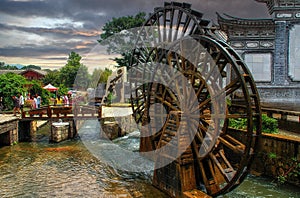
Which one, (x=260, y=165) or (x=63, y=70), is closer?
(x=260, y=165)

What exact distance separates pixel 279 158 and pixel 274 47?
31.0 ft

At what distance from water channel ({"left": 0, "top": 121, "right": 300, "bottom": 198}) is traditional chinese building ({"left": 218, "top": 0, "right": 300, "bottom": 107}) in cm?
868

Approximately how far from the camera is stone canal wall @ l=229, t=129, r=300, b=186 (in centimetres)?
759

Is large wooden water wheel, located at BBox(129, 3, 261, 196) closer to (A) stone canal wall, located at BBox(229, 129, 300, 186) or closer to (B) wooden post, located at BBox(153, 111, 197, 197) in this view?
(B) wooden post, located at BBox(153, 111, 197, 197)

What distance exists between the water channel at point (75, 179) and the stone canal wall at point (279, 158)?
292 millimetres

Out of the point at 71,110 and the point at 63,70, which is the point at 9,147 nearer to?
the point at 71,110

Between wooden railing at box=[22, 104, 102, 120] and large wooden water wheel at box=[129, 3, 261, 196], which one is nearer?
large wooden water wheel at box=[129, 3, 261, 196]

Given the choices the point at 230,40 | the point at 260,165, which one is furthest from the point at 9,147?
the point at 230,40

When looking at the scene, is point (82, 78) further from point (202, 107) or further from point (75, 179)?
point (202, 107)

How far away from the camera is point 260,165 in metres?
8.75

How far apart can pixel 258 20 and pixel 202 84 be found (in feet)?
35.2

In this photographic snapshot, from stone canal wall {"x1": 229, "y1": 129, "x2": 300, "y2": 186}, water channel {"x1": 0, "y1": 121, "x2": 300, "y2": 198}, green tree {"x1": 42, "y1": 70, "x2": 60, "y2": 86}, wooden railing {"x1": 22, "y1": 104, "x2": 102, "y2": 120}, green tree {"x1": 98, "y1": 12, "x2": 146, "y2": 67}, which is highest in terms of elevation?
green tree {"x1": 98, "y1": 12, "x2": 146, "y2": 67}

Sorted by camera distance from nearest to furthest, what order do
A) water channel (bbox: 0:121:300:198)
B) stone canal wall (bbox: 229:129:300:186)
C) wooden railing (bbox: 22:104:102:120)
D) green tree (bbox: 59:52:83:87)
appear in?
1. water channel (bbox: 0:121:300:198)
2. stone canal wall (bbox: 229:129:300:186)
3. wooden railing (bbox: 22:104:102:120)
4. green tree (bbox: 59:52:83:87)

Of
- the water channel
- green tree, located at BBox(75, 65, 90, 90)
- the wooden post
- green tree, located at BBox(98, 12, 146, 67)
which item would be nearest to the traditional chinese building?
the water channel
